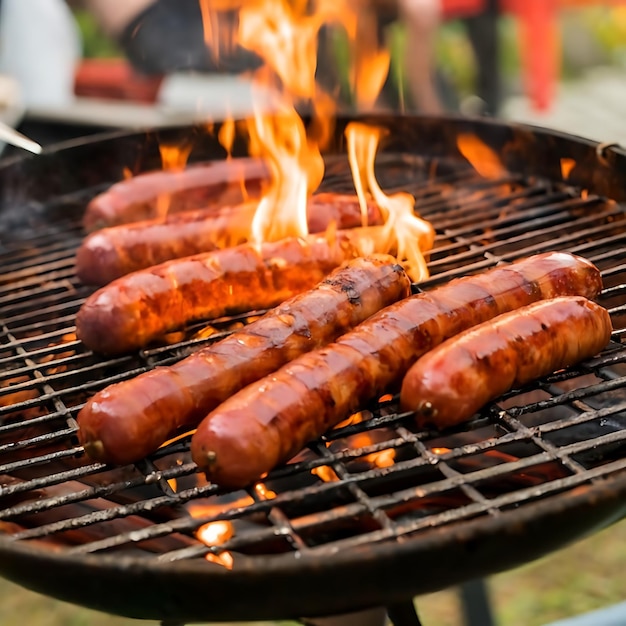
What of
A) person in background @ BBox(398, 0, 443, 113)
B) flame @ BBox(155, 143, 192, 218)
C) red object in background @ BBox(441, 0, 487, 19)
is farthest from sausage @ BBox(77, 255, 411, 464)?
red object in background @ BBox(441, 0, 487, 19)

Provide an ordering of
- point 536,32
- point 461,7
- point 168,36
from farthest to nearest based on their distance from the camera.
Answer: point 536,32 → point 461,7 → point 168,36

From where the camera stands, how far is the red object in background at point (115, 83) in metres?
6.77

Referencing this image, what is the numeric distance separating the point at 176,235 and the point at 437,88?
6112 millimetres

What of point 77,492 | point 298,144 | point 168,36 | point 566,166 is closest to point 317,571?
point 77,492

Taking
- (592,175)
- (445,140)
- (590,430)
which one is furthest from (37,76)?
(590,430)

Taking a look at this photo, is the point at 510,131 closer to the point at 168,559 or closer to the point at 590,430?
the point at 590,430

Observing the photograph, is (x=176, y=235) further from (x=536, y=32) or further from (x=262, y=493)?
(x=536, y=32)

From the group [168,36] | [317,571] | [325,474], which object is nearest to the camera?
[317,571]

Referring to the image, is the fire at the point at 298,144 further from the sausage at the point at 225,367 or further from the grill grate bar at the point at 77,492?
the grill grate bar at the point at 77,492

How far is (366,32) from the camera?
8.52m

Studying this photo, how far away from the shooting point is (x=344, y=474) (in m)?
2.26

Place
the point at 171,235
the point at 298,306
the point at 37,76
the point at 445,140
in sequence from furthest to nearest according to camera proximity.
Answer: the point at 37,76
the point at 445,140
the point at 171,235
the point at 298,306

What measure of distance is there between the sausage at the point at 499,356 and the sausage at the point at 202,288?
93 cm

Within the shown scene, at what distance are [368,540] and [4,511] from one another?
100cm
